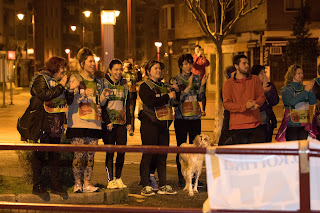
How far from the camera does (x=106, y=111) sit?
10469 millimetres

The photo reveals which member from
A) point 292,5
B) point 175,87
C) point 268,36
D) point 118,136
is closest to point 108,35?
point 175,87

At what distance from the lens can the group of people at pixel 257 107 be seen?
32.4 feet

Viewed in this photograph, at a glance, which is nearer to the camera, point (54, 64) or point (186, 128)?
point (54, 64)

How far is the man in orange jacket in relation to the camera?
9844 millimetres

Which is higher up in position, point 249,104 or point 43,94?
point 43,94

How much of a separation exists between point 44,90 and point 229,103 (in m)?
2.41

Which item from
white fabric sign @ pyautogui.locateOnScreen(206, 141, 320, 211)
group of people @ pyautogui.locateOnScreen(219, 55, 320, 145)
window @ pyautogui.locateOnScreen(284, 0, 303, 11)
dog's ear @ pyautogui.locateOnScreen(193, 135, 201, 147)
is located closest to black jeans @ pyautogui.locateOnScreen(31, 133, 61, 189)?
dog's ear @ pyautogui.locateOnScreen(193, 135, 201, 147)

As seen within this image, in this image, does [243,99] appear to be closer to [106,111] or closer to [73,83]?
[106,111]

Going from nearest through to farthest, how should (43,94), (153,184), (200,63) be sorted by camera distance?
(43,94)
(153,184)
(200,63)

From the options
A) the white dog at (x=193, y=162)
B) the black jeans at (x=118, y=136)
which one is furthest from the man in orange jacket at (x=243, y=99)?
the black jeans at (x=118, y=136)

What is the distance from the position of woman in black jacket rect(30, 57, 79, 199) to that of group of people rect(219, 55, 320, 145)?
2105mm

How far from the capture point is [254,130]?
9930mm

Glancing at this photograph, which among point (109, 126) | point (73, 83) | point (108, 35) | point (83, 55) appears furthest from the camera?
point (108, 35)

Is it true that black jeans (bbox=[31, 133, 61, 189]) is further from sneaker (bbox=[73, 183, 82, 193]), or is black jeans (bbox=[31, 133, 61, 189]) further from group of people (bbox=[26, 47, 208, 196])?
sneaker (bbox=[73, 183, 82, 193])
